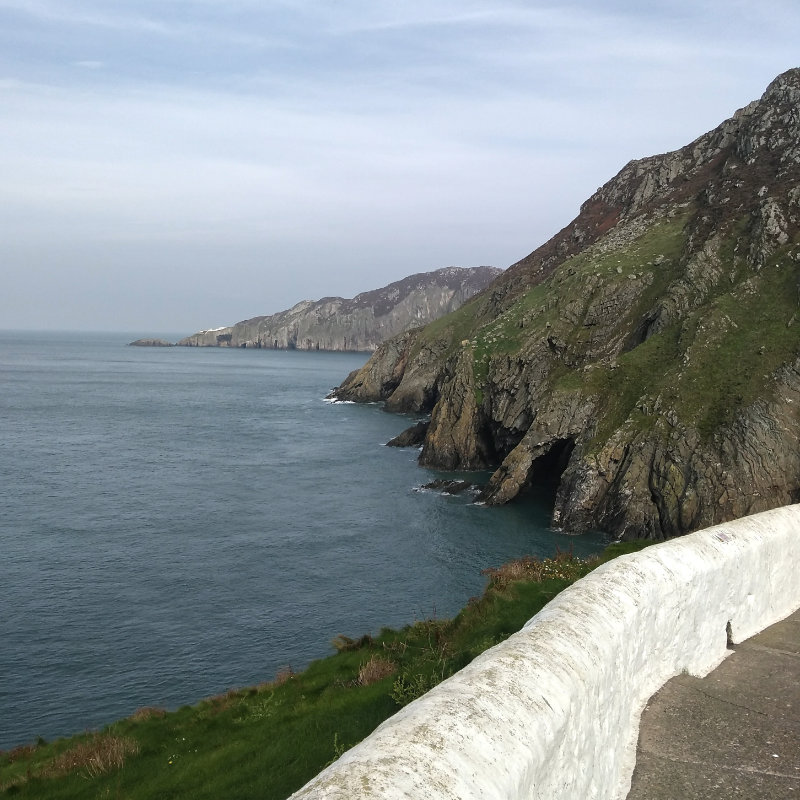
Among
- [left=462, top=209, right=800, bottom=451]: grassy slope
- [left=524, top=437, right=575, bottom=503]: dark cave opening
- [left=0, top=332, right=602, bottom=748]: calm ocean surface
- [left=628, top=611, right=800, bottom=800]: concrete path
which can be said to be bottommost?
[left=0, top=332, right=602, bottom=748]: calm ocean surface

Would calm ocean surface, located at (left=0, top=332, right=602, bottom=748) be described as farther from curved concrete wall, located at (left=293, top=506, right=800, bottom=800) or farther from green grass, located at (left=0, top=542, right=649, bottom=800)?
curved concrete wall, located at (left=293, top=506, right=800, bottom=800)

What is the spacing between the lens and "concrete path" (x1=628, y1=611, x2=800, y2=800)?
8492 millimetres

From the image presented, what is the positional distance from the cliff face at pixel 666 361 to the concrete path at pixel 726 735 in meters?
40.6

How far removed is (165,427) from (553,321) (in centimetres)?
5477

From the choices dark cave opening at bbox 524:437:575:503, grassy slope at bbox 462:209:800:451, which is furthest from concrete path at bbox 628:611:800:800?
dark cave opening at bbox 524:437:575:503

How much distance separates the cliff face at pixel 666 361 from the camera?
5159cm

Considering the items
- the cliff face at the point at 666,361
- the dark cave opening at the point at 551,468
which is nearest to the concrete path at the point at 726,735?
the cliff face at the point at 666,361

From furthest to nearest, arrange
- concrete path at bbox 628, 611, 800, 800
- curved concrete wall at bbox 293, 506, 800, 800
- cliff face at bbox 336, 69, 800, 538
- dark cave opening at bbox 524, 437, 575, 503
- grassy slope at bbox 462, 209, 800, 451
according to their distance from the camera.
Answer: dark cave opening at bbox 524, 437, 575, 503, grassy slope at bbox 462, 209, 800, 451, cliff face at bbox 336, 69, 800, 538, concrete path at bbox 628, 611, 800, 800, curved concrete wall at bbox 293, 506, 800, 800

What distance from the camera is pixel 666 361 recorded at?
62.1 meters

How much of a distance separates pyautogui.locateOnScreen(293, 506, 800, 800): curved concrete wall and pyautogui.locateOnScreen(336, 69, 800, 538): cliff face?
39690 mm

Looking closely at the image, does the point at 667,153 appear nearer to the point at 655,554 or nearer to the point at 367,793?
the point at 655,554

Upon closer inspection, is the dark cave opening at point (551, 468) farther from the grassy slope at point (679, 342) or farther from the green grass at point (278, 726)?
the green grass at point (278, 726)

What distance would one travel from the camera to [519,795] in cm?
645

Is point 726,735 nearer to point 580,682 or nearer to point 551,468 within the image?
point 580,682
